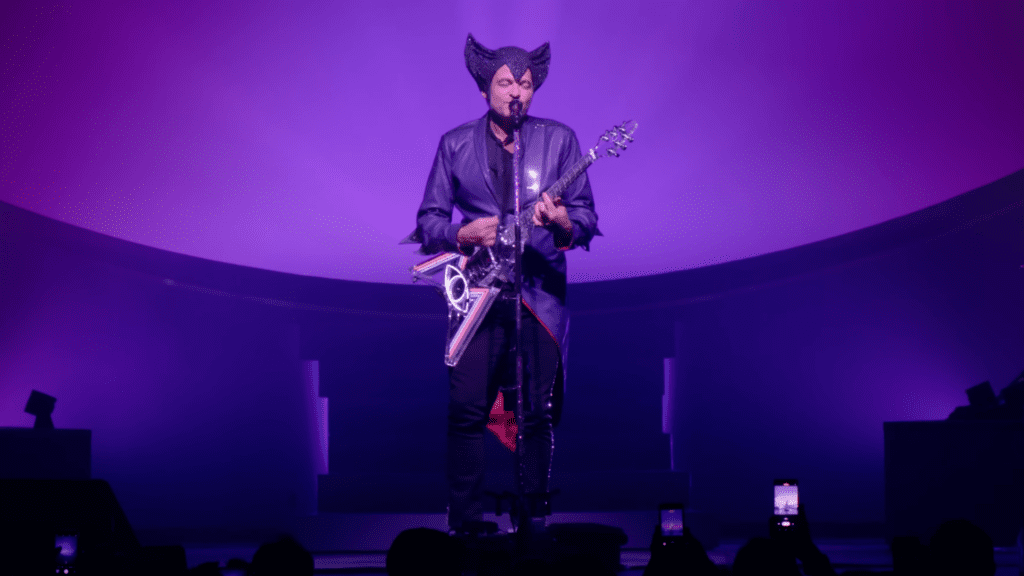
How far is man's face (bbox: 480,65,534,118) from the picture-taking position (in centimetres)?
340

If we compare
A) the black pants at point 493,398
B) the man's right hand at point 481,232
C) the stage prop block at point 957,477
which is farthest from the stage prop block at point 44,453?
the stage prop block at point 957,477

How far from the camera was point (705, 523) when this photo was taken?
140 inches

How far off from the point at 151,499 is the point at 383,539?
208cm

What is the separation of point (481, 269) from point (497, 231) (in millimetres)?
176

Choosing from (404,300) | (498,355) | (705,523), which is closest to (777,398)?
(705,523)

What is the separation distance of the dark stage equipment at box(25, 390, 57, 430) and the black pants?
223 cm

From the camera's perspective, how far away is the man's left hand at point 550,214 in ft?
10.3

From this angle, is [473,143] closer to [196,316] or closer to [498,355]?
[498,355]

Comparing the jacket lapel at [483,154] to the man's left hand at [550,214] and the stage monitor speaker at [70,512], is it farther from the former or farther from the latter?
the stage monitor speaker at [70,512]

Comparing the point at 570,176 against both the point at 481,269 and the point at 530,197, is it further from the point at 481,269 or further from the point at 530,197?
the point at 481,269

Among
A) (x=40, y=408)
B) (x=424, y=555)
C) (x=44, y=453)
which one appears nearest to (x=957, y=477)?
(x=424, y=555)

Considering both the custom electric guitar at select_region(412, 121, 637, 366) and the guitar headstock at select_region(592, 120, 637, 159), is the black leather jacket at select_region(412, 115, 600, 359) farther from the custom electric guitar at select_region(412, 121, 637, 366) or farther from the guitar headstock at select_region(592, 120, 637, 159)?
the guitar headstock at select_region(592, 120, 637, 159)

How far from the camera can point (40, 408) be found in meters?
4.29

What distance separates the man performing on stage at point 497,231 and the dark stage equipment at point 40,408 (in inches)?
86.0
